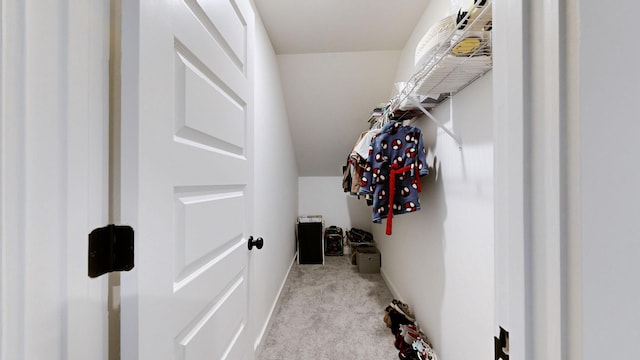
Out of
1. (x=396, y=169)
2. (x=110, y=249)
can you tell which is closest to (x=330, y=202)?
(x=396, y=169)

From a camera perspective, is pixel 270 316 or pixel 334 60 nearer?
pixel 270 316

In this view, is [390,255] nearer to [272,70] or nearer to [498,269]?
[272,70]

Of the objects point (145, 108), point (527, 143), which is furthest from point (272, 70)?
point (527, 143)

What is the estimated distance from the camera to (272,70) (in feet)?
8.00

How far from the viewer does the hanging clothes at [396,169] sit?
1.67 m

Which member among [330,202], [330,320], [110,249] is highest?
[110,249]

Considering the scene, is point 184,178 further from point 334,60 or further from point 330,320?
point 334,60

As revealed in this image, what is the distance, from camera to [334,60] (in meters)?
2.69

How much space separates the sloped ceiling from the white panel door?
3.92 ft
